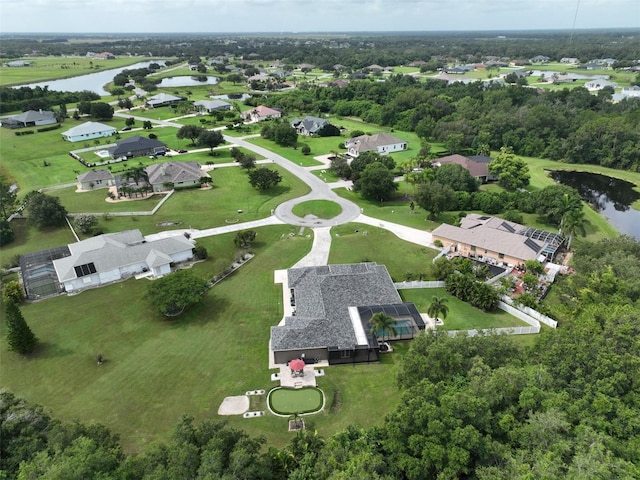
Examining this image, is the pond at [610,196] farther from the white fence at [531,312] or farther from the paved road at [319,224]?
the paved road at [319,224]

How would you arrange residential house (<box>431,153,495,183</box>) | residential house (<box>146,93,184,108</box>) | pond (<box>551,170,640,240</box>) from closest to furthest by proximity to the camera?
pond (<box>551,170,640,240</box>) < residential house (<box>431,153,495,183</box>) < residential house (<box>146,93,184,108</box>)

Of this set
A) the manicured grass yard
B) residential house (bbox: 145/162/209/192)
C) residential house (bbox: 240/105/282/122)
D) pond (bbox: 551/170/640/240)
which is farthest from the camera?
residential house (bbox: 240/105/282/122)

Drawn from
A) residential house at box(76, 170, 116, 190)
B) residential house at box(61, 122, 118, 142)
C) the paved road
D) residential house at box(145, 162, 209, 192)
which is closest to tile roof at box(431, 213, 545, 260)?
the paved road

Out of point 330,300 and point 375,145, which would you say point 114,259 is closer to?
point 330,300

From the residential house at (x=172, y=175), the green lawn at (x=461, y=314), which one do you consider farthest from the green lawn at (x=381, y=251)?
the residential house at (x=172, y=175)

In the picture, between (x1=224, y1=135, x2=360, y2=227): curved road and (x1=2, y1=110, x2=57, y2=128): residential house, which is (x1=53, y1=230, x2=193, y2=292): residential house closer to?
(x1=224, y1=135, x2=360, y2=227): curved road

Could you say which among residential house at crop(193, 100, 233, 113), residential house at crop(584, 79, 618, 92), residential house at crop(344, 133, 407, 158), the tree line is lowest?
residential house at crop(344, 133, 407, 158)

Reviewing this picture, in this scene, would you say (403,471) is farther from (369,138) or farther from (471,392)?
(369,138)

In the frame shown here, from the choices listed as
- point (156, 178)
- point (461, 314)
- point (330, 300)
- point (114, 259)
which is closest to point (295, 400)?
point (330, 300)
